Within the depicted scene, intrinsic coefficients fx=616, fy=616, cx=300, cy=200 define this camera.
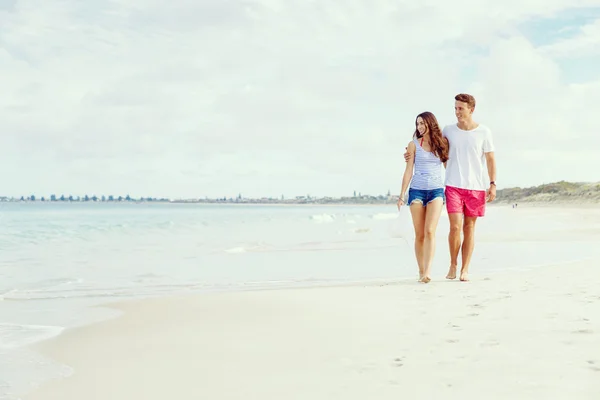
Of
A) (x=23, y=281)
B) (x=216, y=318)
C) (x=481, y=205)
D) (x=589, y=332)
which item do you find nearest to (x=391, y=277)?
(x=481, y=205)

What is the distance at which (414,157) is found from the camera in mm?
7266

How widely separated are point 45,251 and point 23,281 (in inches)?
292

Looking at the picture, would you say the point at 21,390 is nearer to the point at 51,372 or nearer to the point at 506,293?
the point at 51,372

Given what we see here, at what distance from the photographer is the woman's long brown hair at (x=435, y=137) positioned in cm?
707

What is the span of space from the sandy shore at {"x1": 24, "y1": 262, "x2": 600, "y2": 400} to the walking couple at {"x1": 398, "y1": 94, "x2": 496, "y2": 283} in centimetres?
116

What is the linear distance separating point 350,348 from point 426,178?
357cm

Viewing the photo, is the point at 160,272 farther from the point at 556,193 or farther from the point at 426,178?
the point at 556,193

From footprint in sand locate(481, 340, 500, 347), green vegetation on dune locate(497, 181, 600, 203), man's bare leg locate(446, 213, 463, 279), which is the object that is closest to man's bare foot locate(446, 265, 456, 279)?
man's bare leg locate(446, 213, 463, 279)

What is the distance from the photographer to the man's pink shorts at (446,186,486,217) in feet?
23.5

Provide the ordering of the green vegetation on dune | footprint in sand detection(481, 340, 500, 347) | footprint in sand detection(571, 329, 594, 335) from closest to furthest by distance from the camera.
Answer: footprint in sand detection(481, 340, 500, 347) → footprint in sand detection(571, 329, 594, 335) → the green vegetation on dune

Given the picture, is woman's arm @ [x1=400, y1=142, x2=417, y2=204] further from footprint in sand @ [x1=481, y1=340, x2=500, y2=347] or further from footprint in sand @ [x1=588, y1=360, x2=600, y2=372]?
footprint in sand @ [x1=588, y1=360, x2=600, y2=372]

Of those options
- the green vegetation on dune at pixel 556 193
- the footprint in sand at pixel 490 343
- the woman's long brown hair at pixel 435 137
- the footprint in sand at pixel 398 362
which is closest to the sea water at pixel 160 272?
the woman's long brown hair at pixel 435 137

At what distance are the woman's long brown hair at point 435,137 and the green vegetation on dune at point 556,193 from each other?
66269mm

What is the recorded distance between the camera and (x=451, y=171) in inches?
283
